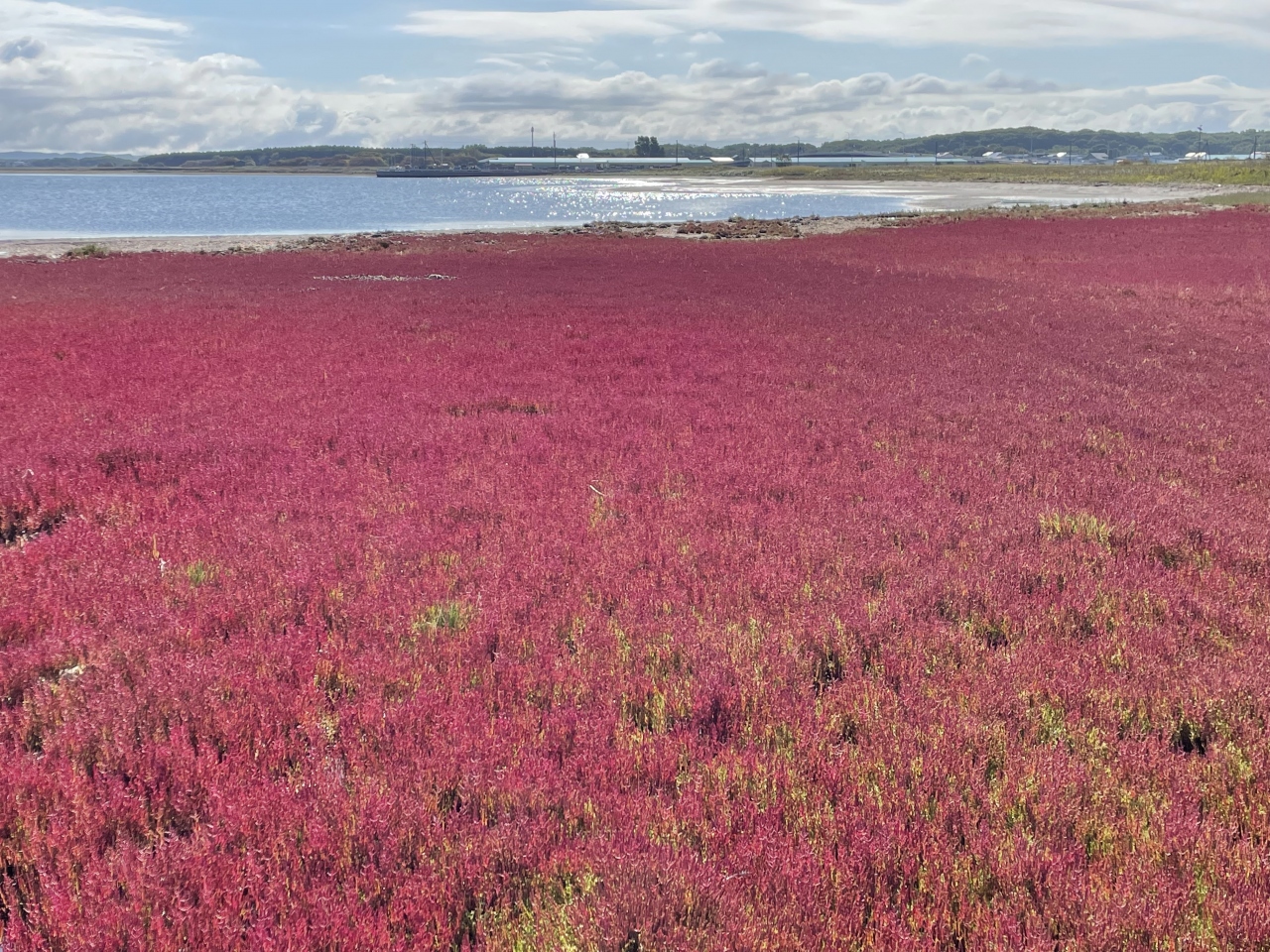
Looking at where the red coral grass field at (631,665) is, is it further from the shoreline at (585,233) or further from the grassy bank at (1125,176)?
the grassy bank at (1125,176)

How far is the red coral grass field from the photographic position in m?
3.06

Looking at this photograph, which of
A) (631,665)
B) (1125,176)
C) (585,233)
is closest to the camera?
(631,665)

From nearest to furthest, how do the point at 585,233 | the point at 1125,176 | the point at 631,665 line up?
the point at 631,665 < the point at 585,233 < the point at 1125,176

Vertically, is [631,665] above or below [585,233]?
below

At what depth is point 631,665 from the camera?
475 cm

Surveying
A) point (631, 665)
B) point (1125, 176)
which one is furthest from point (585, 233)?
point (1125, 176)

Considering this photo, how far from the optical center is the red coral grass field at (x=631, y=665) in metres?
3.06

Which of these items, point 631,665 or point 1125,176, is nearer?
point 631,665

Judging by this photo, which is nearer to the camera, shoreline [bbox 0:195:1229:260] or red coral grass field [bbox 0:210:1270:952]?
red coral grass field [bbox 0:210:1270:952]

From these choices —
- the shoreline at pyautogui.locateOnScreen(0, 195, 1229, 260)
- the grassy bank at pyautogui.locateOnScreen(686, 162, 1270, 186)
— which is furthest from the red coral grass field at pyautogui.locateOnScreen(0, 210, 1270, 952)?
the grassy bank at pyautogui.locateOnScreen(686, 162, 1270, 186)

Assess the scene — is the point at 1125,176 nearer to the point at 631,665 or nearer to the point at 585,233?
the point at 585,233

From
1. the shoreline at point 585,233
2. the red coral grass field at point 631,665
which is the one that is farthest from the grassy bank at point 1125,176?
the red coral grass field at point 631,665

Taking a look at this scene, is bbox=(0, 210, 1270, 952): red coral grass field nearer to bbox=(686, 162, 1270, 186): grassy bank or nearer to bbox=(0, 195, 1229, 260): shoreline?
bbox=(0, 195, 1229, 260): shoreline

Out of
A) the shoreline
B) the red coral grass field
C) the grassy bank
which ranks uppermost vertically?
the grassy bank
